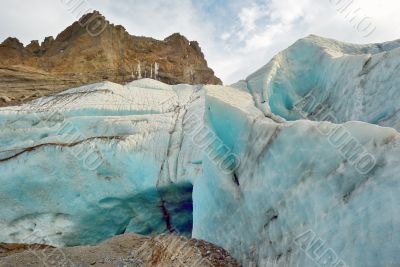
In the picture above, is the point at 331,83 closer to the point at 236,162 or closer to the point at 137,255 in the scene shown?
the point at 236,162

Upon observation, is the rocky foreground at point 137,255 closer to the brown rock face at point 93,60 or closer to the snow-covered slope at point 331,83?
the snow-covered slope at point 331,83

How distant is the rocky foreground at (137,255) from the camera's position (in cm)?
451

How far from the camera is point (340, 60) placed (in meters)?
7.29

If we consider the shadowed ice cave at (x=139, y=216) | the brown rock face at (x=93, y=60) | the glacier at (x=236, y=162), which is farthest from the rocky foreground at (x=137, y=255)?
the brown rock face at (x=93, y=60)

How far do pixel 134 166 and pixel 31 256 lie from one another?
13.0ft

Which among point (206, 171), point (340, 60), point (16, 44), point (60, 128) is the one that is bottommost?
point (206, 171)

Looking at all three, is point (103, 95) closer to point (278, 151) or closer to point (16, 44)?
point (278, 151)

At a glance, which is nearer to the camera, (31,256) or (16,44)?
(31,256)

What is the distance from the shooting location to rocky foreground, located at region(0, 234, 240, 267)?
451cm

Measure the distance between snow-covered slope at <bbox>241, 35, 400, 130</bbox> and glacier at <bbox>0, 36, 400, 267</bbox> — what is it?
26 mm

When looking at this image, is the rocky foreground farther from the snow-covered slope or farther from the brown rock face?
the brown rock face

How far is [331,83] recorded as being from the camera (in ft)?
24.2

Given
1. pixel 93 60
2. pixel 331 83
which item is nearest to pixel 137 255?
pixel 331 83

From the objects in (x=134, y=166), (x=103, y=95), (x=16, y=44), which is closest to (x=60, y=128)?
(x=103, y=95)
